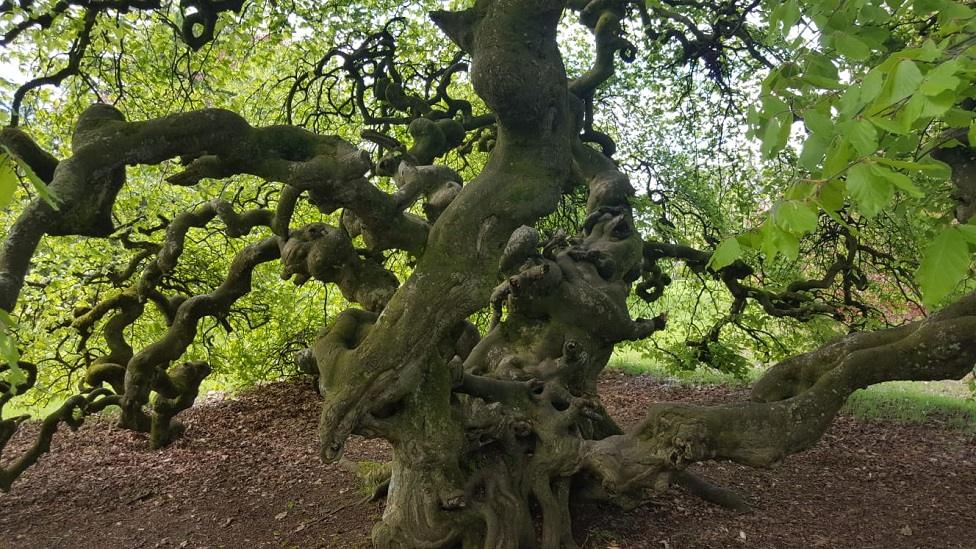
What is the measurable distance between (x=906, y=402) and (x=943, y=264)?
1160 centimetres

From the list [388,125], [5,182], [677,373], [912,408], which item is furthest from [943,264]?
[912,408]

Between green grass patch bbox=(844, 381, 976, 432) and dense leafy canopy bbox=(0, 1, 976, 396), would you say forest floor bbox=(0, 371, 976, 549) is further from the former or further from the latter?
dense leafy canopy bbox=(0, 1, 976, 396)

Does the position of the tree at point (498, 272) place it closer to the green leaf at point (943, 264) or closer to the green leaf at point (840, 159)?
the green leaf at point (840, 159)

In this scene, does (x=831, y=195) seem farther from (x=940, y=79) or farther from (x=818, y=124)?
(x=940, y=79)

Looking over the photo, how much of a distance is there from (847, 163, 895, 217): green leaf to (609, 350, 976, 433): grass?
8623 millimetres

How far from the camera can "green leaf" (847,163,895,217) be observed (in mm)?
1816

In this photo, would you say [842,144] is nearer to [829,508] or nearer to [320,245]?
[320,245]

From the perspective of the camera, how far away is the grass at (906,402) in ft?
34.2

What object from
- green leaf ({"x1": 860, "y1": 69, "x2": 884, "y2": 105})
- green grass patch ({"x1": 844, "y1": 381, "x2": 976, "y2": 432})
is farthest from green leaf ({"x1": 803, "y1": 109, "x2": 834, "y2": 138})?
green grass patch ({"x1": 844, "y1": 381, "x2": 976, "y2": 432})

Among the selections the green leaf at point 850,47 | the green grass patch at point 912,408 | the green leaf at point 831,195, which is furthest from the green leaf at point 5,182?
the green grass patch at point 912,408

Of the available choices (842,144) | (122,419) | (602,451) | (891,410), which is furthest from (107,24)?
(891,410)

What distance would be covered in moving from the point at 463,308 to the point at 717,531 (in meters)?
3.32

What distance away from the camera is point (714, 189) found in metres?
11.0

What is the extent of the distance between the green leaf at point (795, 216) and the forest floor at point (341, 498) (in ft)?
14.1
